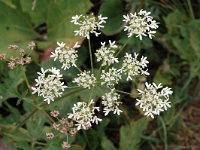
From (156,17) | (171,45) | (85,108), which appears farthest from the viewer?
(171,45)

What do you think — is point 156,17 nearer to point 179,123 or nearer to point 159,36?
point 159,36

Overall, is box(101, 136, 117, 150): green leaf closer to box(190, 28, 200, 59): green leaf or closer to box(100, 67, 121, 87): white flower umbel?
box(190, 28, 200, 59): green leaf

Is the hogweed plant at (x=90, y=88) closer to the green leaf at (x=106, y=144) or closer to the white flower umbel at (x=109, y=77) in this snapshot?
the white flower umbel at (x=109, y=77)

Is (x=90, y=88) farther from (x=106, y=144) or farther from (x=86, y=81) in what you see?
(x=106, y=144)

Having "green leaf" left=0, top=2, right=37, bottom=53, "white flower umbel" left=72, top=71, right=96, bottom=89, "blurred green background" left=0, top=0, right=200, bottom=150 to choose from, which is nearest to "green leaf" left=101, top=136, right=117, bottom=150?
"blurred green background" left=0, top=0, right=200, bottom=150

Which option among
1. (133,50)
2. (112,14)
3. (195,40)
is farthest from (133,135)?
(112,14)

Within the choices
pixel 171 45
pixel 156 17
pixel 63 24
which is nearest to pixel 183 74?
pixel 171 45

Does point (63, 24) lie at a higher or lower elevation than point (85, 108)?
higher

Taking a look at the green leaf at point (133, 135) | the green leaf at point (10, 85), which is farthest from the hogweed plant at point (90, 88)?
the green leaf at point (133, 135)
